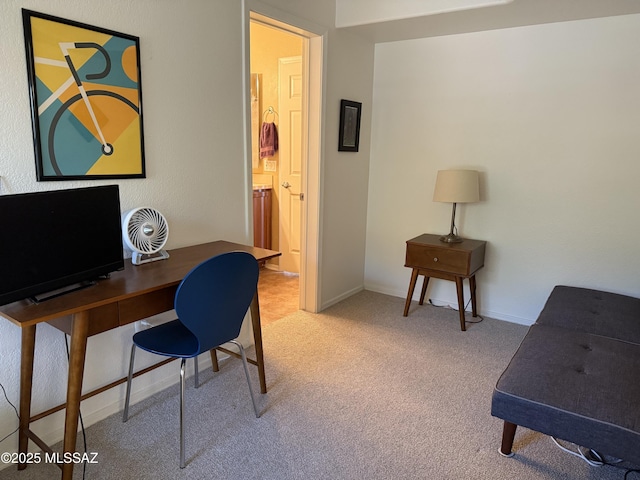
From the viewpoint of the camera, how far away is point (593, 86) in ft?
9.56

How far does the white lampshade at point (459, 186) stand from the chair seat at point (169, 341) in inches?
82.8

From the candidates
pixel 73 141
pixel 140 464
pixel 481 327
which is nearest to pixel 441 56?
pixel 481 327

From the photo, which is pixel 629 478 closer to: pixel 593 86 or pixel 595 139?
pixel 595 139

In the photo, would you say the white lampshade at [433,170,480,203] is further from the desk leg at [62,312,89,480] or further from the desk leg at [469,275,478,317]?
the desk leg at [62,312,89,480]

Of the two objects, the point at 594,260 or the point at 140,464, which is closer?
the point at 140,464

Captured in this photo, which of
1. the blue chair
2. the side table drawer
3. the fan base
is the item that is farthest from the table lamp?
the fan base

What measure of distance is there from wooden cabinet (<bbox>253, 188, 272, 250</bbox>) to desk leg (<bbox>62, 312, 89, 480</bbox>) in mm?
2962

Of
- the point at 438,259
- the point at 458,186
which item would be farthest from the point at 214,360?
the point at 458,186

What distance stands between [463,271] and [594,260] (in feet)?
2.99

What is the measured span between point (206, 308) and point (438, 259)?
2.00 meters

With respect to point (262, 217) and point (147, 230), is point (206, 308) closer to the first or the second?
point (147, 230)

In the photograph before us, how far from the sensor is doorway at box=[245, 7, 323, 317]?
11.0ft

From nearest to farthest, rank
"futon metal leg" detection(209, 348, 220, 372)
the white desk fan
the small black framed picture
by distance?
the white desk fan, "futon metal leg" detection(209, 348, 220, 372), the small black framed picture

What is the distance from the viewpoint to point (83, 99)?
6.08 ft
